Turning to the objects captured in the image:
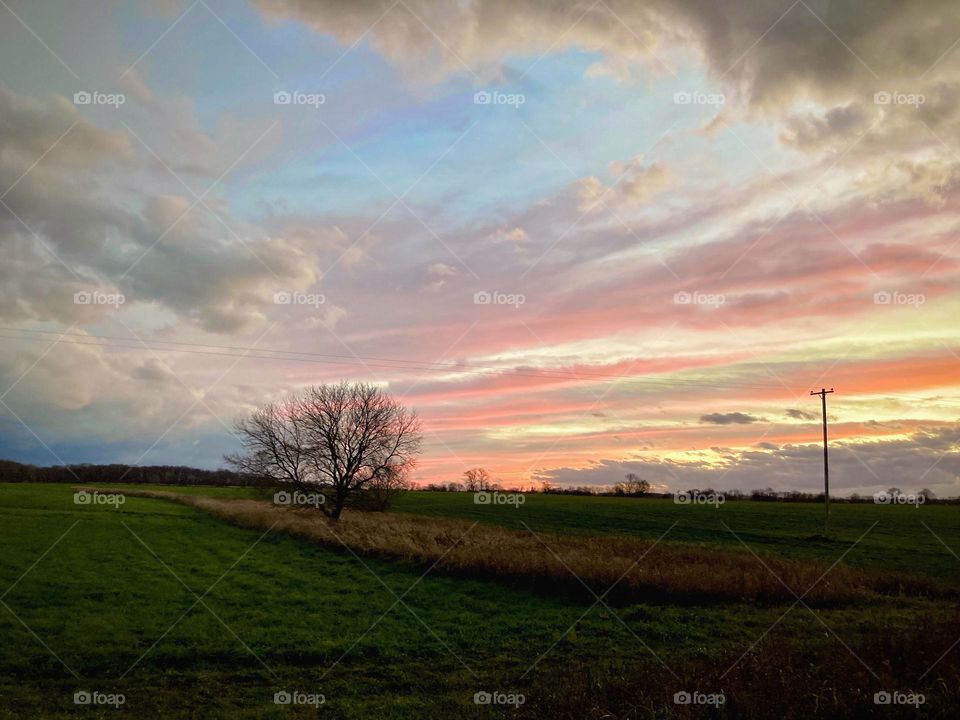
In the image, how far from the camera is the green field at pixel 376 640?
11742 millimetres

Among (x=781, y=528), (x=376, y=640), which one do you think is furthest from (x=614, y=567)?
(x=781, y=528)

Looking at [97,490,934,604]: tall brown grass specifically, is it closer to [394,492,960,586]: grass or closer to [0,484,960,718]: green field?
[0,484,960,718]: green field

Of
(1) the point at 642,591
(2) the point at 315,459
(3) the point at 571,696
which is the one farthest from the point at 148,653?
(2) the point at 315,459

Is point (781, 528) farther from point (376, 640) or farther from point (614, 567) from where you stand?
point (376, 640)

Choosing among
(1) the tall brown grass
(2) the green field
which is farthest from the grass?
(2) the green field

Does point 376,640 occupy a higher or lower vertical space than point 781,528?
higher

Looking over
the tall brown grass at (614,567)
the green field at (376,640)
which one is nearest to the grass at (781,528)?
the tall brown grass at (614,567)

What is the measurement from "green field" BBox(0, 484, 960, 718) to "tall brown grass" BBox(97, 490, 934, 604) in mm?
744

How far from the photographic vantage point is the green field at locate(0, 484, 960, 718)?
1174cm

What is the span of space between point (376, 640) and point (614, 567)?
10.6 m

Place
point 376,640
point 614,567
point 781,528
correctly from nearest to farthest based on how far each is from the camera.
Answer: point 376,640 → point 614,567 → point 781,528

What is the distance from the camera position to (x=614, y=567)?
79.6 ft

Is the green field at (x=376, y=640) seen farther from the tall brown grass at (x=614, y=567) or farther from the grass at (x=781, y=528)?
the grass at (x=781, y=528)

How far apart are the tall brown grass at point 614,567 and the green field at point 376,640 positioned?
74 cm
